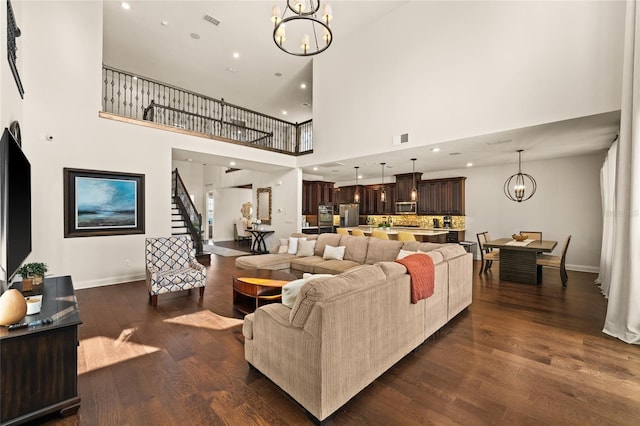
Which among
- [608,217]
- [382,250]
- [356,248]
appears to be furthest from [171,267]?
[608,217]

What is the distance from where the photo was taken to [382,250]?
195 inches

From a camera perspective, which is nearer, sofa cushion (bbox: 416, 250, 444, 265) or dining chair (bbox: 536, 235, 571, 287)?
sofa cushion (bbox: 416, 250, 444, 265)

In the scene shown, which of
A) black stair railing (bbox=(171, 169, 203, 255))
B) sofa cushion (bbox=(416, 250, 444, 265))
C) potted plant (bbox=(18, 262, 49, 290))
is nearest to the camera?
potted plant (bbox=(18, 262, 49, 290))

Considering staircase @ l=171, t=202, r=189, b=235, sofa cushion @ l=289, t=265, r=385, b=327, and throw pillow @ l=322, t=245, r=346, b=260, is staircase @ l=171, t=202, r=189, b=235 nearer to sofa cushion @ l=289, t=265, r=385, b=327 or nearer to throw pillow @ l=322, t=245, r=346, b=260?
throw pillow @ l=322, t=245, r=346, b=260

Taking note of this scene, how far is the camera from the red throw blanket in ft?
8.22

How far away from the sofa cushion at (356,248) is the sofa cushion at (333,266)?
14 cm

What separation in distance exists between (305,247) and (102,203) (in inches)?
155

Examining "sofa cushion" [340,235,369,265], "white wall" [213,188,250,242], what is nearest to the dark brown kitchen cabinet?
"sofa cushion" [340,235,369,265]

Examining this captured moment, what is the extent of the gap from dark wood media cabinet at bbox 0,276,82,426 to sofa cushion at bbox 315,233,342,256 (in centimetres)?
425

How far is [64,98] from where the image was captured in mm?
4602

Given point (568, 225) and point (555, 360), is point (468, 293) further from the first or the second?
point (568, 225)

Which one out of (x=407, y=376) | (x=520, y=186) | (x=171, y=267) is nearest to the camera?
(x=407, y=376)

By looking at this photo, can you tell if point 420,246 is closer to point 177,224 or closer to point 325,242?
point 325,242

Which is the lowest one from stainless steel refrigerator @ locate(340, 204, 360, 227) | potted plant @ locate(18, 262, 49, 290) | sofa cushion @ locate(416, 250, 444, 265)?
potted plant @ locate(18, 262, 49, 290)
